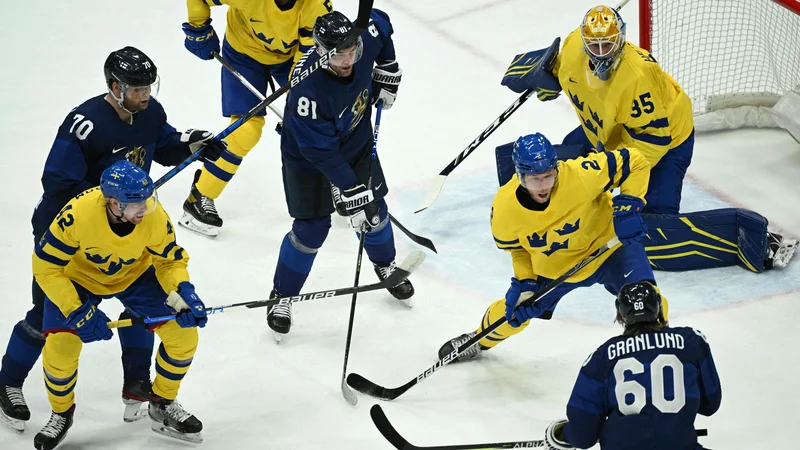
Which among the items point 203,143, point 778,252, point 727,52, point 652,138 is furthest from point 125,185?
point 727,52

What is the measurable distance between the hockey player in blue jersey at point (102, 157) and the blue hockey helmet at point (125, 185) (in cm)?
36

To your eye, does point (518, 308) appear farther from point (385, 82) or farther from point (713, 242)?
point (713, 242)

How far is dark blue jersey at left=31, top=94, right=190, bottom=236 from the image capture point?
366 cm

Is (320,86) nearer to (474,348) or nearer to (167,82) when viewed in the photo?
(474,348)

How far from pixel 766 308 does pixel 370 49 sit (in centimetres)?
188

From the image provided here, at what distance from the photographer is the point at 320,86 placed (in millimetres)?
3816

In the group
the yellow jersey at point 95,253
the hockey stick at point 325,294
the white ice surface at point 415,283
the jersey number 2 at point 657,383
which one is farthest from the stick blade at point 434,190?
the jersey number 2 at point 657,383

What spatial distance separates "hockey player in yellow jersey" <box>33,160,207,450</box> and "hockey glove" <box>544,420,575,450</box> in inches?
46.7

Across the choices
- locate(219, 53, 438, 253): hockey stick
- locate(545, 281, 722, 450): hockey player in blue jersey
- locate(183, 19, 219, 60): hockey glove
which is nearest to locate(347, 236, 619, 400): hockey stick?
locate(545, 281, 722, 450): hockey player in blue jersey

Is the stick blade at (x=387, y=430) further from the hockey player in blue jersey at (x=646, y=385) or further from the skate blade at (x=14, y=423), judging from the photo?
the skate blade at (x=14, y=423)

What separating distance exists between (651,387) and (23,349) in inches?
87.4

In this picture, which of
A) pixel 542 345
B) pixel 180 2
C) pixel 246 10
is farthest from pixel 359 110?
pixel 180 2

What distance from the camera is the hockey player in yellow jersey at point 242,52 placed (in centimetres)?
456

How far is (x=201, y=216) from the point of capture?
4.95 meters
